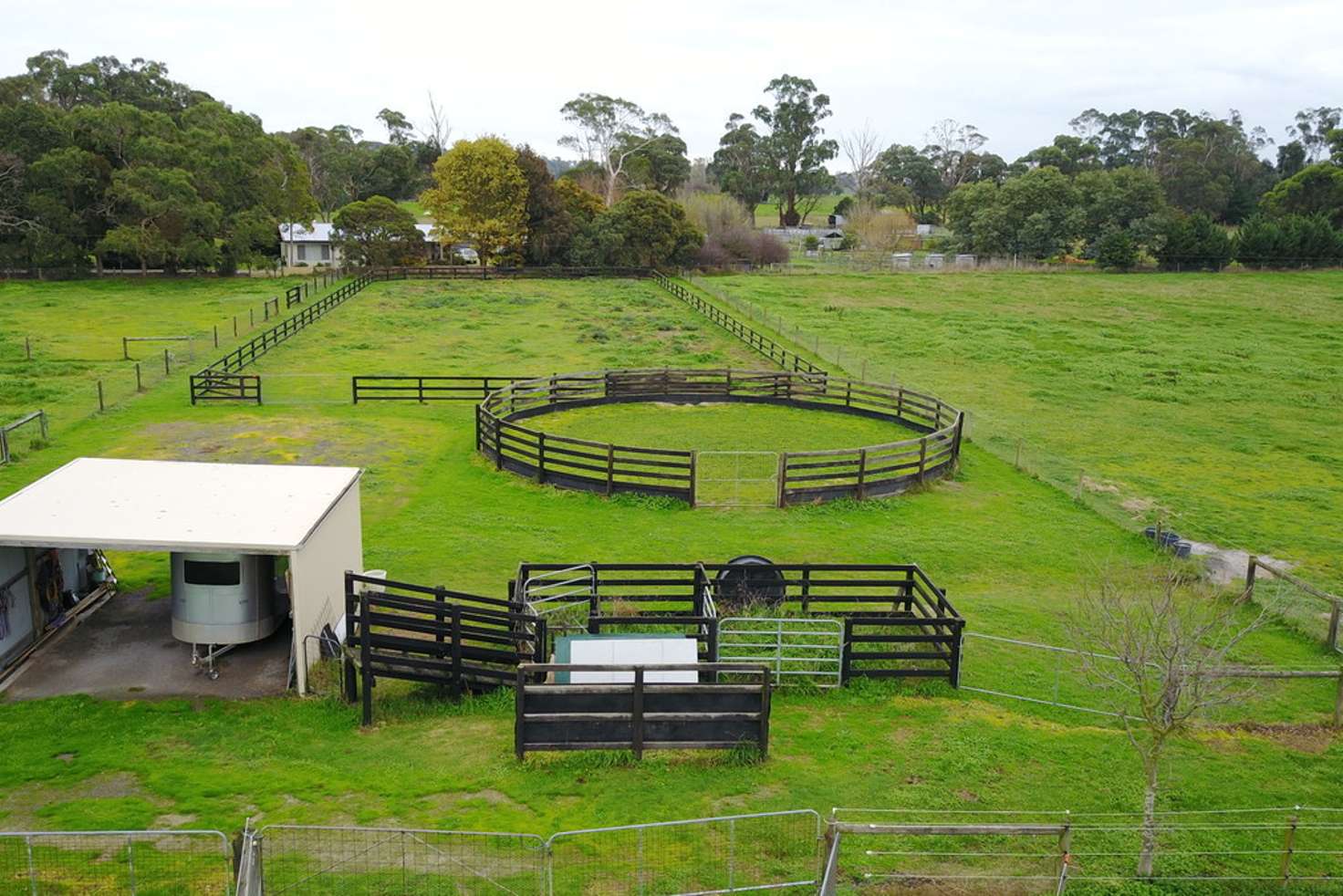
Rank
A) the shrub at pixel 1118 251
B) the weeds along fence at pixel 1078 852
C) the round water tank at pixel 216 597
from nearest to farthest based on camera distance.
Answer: the weeds along fence at pixel 1078 852, the round water tank at pixel 216 597, the shrub at pixel 1118 251

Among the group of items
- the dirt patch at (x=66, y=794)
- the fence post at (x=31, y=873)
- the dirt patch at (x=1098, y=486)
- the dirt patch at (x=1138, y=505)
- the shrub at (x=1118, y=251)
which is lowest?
the dirt patch at (x=66, y=794)

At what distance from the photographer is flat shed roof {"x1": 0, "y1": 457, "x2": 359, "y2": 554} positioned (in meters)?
11.9

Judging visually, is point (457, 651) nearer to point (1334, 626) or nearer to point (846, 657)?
point (846, 657)

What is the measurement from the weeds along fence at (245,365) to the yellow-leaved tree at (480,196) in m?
15.5

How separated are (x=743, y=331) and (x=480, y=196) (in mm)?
28440

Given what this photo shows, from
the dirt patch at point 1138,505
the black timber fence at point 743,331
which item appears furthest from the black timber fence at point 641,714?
the black timber fence at point 743,331

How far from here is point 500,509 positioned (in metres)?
19.8

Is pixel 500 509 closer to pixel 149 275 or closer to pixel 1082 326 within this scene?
pixel 1082 326

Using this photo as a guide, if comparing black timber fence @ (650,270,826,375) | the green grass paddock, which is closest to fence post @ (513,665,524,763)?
the green grass paddock

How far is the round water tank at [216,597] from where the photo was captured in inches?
484

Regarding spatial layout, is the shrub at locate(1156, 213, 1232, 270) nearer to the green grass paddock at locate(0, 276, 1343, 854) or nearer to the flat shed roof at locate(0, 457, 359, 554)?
the green grass paddock at locate(0, 276, 1343, 854)

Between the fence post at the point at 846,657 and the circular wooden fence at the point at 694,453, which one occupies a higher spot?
the circular wooden fence at the point at 694,453

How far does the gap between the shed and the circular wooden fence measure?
685 cm

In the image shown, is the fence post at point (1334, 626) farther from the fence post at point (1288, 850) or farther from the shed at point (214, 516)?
the shed at point (214, 516)
